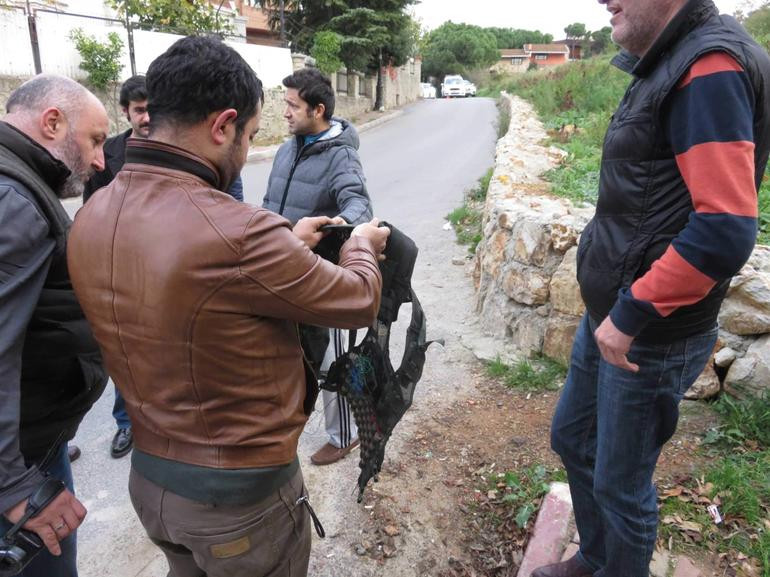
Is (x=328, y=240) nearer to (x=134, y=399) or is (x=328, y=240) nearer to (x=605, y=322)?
(x=134, y=399)

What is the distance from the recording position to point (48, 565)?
2029 millimetres

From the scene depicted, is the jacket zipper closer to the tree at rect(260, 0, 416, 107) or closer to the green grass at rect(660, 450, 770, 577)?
the green grass at rect(660, 450, 770, 577)

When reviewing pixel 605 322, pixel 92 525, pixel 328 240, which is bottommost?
pixel 92 525

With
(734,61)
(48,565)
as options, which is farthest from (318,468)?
(734,61)

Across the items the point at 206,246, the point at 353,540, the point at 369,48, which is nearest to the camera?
the point at 206,246

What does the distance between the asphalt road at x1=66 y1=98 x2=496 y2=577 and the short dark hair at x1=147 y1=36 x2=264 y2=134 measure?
2.11 m

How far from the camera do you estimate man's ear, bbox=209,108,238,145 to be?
144 cm

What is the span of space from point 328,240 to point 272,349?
2.05ft

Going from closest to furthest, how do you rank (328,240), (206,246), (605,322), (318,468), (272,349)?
(206,246) < (272,349) < (605,322) < (328,240) < (318,468)

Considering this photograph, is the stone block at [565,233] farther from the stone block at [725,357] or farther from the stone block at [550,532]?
the stone block at [550,532]

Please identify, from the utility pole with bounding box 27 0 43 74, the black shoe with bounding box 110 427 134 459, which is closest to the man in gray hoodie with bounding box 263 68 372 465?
the black shoe with bounding box 110 427 134 459

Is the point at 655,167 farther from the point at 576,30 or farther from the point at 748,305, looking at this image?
the point at 576,30

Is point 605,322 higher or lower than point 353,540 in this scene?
higher

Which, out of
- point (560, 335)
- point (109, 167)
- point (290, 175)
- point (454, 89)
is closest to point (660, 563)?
point (560, 335)
